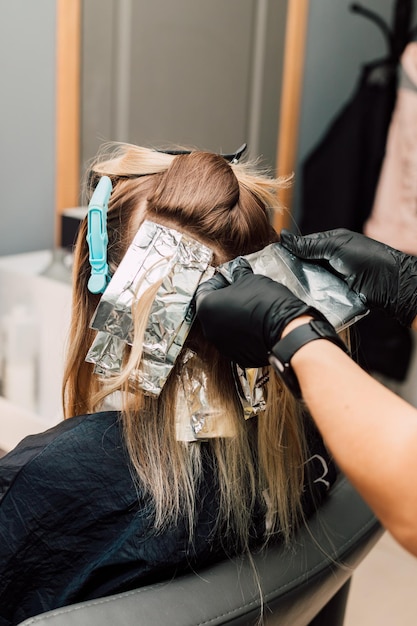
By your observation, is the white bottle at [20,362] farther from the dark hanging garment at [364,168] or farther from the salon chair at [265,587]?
the dark hanging garment at [364,168]

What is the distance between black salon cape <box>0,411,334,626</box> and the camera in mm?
792

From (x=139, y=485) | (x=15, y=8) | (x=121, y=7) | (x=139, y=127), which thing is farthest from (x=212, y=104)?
(x=139, y=485)

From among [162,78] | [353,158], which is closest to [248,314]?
[162,78]

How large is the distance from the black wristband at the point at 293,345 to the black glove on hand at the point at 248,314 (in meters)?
0.02

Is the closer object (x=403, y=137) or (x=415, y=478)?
(x=415, y=478)

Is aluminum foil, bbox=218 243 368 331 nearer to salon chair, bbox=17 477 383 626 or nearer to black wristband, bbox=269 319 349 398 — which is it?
black wristband, bbox=269 319 349 398

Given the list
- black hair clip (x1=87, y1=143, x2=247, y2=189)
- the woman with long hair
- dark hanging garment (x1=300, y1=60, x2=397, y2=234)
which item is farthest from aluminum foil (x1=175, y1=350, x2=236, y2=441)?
dark hanging garment (x1=300, y1=60, x2=397, y2=234)

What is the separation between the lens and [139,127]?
6.70 feet

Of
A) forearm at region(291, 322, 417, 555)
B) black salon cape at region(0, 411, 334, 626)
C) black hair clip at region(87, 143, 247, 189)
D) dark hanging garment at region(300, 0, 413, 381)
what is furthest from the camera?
dark hanging garment at region(300, 0, 413, 381)

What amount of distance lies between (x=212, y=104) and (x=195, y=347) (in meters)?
1.54

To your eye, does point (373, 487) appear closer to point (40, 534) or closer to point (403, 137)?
point (40, 534)

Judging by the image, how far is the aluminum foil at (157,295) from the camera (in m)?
0.81

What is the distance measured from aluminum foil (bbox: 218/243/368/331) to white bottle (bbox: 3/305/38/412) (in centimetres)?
88

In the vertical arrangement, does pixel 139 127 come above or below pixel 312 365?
above
